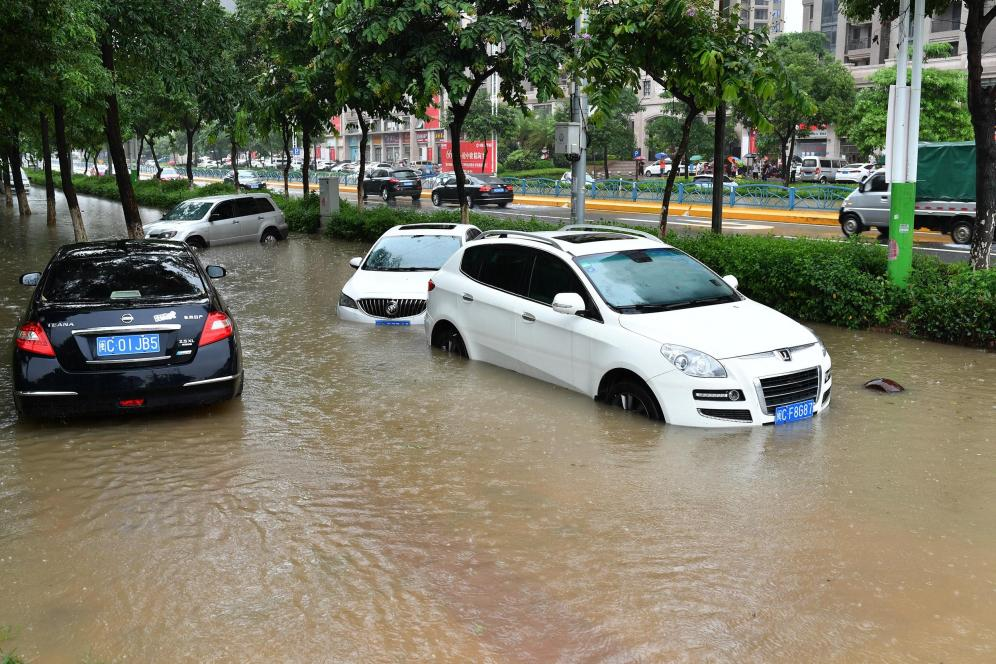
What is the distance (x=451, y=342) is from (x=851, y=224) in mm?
16572

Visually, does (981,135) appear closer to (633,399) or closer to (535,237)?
(535,237)

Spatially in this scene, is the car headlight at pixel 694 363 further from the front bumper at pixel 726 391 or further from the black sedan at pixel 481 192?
the black sedan at pixel 481 192

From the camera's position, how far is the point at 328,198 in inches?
1028

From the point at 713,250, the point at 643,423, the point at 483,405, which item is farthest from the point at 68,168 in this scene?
the point at 643,423

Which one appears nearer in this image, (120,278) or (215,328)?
(215,328)

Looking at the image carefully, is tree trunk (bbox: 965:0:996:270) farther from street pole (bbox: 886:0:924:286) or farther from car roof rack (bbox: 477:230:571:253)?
car roof rack (bbox: 477:230:571:253)

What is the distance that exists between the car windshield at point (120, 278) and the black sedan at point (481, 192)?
27.9 m

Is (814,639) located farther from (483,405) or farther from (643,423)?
(483,405)

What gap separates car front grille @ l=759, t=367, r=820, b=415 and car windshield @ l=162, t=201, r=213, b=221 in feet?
64.6

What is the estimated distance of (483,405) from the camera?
8242mm

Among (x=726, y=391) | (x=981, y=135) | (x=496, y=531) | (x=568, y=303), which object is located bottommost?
(x=496, y=531)

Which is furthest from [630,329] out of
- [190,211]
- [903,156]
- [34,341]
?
[190,211]

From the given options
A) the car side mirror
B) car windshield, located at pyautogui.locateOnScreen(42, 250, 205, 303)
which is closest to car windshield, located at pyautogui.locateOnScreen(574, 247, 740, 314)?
the car side mirror

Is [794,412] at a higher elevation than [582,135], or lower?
lower
